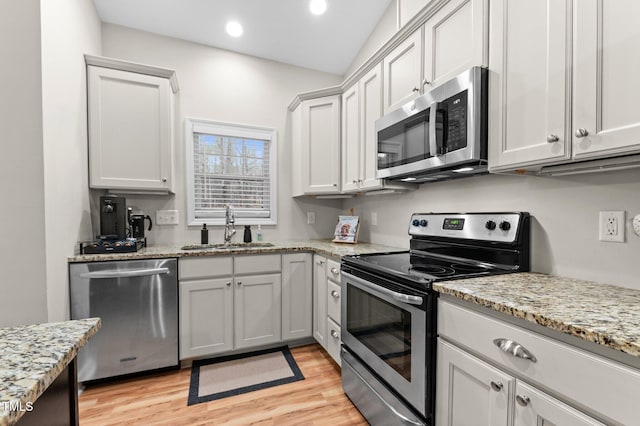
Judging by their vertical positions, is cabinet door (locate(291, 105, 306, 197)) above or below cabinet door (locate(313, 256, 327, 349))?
above

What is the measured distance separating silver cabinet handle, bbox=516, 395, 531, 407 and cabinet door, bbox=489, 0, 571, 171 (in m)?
0.85

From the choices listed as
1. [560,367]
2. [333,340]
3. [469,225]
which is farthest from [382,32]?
[560,367]

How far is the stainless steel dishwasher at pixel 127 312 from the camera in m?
1.99

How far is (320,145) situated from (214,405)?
7.28 feet

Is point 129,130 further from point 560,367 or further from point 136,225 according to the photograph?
point 560,367

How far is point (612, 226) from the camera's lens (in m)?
1.22

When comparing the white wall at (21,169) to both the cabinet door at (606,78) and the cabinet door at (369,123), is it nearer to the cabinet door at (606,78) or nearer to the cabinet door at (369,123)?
the cabinet door at (369,123)

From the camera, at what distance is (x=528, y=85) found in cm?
123

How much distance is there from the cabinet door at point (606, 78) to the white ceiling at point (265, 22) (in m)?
2.05

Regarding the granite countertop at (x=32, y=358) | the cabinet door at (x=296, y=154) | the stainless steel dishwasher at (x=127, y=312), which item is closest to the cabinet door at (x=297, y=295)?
the cabinet door at (x=296, y=154)

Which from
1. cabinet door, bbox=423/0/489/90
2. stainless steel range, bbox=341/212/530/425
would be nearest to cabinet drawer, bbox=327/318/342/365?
stainless steel range, bbox=341/212/530/425

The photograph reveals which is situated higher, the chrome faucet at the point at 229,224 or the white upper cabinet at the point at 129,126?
the white upper cabinet at the point at 129,126

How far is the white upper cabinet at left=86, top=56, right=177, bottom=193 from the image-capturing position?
222 cm

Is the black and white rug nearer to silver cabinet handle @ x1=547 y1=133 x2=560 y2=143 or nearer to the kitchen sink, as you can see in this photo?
the kitchen sink
